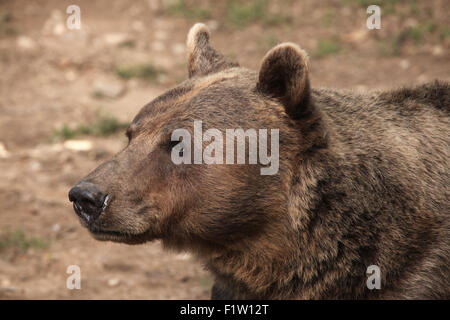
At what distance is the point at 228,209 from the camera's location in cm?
387

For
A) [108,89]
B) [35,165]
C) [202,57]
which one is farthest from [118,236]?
[108,89]

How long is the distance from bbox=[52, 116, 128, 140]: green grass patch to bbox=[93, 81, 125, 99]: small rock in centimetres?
84

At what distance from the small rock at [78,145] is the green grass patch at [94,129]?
0.34ft

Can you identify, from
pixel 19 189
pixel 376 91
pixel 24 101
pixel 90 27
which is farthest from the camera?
pixel 90 27

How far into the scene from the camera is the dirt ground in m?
5.76

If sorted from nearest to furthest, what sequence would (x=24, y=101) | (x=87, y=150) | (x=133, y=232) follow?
→ 1. (x=133, y=232)
2. (x=87, y=150)
3. (x=24, y=101)

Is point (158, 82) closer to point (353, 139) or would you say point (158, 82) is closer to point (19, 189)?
point (19, 189)

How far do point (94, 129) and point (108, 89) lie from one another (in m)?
1.13

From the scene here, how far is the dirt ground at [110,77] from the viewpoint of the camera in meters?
5.76

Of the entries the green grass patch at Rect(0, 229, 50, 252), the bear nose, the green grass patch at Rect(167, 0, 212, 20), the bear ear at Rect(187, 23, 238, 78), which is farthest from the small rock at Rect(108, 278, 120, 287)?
the green grass patch at Rect(167, 0, 212, 20)

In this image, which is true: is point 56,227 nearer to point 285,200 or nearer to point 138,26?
point 285,200

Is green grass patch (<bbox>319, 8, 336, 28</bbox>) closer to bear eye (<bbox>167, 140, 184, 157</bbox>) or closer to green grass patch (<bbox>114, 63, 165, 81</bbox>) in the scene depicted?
green grass patch (<bbox>114, 63, 165, 81</bbox>)

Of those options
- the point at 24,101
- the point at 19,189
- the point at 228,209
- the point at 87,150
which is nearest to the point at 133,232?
the point at 228,209

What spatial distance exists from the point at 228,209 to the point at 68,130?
4.55 m
